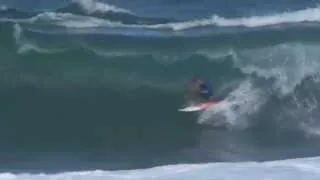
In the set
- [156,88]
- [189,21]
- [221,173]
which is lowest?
[221,173]

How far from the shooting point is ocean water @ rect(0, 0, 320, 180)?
8117 mm

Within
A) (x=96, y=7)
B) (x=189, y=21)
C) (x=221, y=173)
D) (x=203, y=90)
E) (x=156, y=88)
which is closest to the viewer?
(x=221, y=173)

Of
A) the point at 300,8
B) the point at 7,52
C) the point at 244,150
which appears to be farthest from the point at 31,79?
the point at 300,8

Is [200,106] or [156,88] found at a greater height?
[156,88]

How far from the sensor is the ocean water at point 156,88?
8.12 meters

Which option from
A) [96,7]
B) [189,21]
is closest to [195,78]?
Answer: [189,21]

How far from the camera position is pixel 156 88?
11.5 metres

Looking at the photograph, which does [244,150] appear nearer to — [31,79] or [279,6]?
[31,79]

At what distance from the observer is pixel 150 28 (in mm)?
13633

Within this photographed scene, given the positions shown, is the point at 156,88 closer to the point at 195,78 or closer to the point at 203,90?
the point at 195,78

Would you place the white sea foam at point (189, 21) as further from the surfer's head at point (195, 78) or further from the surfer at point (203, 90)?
the surfer at point (203, 90)

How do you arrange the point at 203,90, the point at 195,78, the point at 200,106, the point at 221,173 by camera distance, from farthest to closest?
the point at 195,78
the point at 203,90
the point at 200,106
the point at 221,173

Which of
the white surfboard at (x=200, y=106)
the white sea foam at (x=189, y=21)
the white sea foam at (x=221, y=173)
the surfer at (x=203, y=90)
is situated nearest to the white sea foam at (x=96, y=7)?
the white sea foam at (x=189, y=21)

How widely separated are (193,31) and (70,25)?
1954 mm
